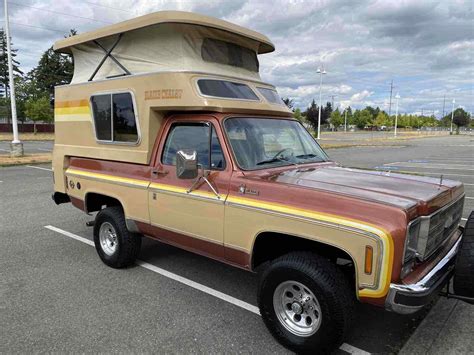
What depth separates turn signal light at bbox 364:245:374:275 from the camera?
2.71 metres

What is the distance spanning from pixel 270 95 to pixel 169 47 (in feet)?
4.28

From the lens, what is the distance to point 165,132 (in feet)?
14.4

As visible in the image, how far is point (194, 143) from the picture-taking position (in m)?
4.09

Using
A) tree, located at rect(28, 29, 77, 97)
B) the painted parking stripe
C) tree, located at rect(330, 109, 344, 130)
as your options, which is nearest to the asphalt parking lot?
the painted parking stripe

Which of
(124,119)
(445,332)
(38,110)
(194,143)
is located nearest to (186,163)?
(194,143)

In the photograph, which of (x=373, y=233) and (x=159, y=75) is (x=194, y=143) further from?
(x=373, y=233)

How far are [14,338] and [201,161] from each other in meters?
2.25

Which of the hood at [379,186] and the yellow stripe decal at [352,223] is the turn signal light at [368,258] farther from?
the hood at [379,186]

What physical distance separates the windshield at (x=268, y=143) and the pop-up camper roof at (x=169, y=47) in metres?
0.77

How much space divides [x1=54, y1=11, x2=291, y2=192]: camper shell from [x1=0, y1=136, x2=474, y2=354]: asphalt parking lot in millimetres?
1426

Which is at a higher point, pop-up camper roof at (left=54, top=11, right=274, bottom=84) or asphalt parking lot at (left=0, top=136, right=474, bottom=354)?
pop-up camper roof at (left=54, top=11, right=274, bottom=84)

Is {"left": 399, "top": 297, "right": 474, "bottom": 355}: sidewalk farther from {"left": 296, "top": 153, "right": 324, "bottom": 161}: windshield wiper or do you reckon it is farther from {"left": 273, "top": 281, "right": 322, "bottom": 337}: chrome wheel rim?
{"left": 296, "top": 153, "right": 324, "bottom": 161}: windshield wiper

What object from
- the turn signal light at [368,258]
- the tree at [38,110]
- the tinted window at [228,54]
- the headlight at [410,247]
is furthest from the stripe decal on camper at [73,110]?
the tree at [38,110]

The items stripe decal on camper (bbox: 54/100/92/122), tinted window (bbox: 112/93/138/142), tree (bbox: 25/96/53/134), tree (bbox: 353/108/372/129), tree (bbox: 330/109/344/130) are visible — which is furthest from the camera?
tree (bbox: 353/108/372/129)
